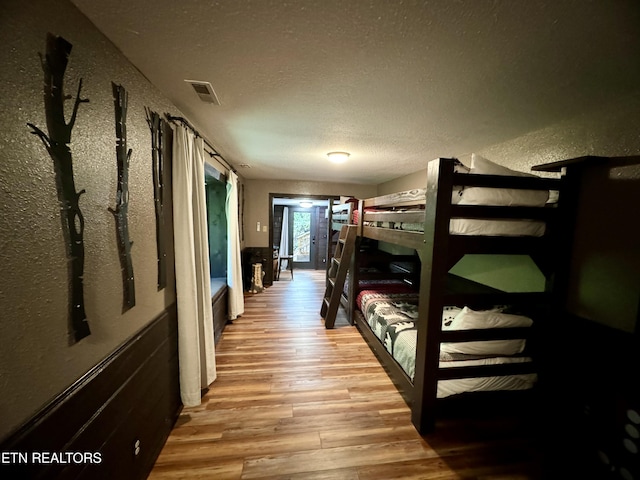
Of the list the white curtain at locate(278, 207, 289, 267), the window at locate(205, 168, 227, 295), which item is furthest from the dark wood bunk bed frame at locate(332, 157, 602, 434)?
the white curtain at locate(278, 207, 289, 267)

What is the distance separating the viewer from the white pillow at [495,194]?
4.72 ft

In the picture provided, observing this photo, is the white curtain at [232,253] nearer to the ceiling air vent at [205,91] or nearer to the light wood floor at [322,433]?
the light wood floor at [322,433]

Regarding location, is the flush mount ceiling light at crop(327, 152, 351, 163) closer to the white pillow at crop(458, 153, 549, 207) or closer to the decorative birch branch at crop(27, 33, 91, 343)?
the white pillow at crop(458, 153, 549, 207)

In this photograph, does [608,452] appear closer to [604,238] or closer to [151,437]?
[604,238]

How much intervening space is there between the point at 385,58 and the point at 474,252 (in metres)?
1.25

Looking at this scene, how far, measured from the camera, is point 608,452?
1.16 m

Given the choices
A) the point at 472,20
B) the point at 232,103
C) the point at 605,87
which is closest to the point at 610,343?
the point at 605,87

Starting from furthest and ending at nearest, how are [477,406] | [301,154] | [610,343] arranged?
[301,154]
[477,406]
[610,343]

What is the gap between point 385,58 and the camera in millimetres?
1107

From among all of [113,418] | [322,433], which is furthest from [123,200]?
[322,433]

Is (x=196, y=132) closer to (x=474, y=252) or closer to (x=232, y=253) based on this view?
(x=232, y=253)

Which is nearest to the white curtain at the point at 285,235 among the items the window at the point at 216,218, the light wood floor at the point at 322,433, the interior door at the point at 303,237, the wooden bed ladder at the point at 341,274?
the interior door at the point at 303,237

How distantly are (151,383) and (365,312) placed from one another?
2.22 metres

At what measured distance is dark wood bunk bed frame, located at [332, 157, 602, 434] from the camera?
1441 mm
